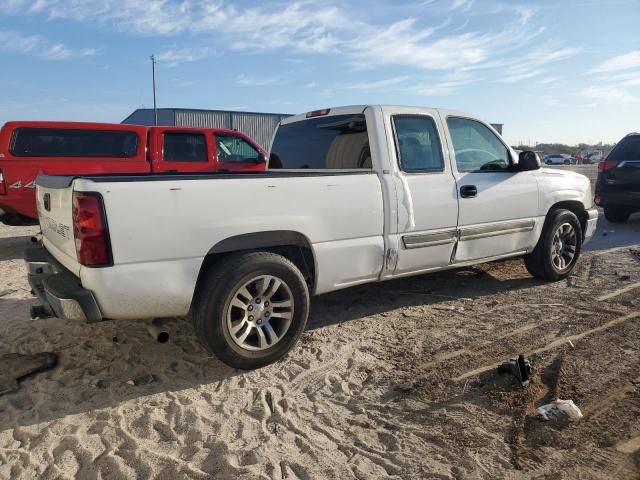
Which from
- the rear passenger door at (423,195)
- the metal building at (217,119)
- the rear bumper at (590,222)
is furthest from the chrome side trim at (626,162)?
the metal building at (217,119)

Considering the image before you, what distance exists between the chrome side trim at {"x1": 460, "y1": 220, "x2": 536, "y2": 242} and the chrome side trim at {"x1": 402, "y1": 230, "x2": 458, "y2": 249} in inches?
5.7

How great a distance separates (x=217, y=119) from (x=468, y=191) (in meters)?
27.6

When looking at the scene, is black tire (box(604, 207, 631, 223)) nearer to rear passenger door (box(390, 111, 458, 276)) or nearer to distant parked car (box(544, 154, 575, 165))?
rear passenger door (box(390, 111, 458, 276))

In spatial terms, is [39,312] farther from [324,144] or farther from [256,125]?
[256,125]

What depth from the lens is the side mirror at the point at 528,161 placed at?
4.82m

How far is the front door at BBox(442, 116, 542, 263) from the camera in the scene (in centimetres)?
452

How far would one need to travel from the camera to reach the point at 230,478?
233cm

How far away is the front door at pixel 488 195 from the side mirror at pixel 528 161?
3.2 inches

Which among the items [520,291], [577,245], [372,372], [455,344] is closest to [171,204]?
[372,372]

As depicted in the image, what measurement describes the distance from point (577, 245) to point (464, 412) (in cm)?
359

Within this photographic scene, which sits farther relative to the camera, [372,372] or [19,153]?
[19,153]

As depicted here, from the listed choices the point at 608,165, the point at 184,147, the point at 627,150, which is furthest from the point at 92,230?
the point at 627,150

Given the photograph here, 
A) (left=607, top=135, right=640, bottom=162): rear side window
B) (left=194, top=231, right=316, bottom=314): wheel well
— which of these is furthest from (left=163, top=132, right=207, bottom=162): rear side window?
(left=607, top=135, right=640, bottom=162): rear side window

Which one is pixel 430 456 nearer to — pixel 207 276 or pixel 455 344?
pixel 455 344
